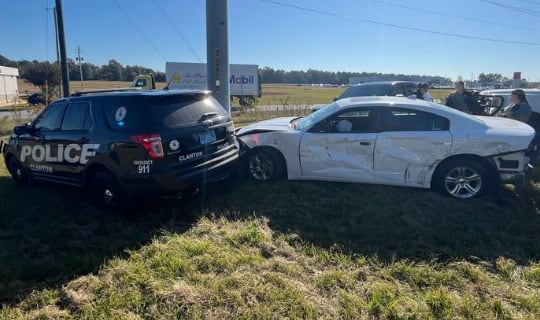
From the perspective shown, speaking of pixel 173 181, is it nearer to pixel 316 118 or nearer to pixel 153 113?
pixel 153 113

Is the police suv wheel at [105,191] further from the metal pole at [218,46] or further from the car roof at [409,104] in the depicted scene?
the metal pole at [218,46]

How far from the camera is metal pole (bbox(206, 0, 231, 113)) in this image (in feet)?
26.0

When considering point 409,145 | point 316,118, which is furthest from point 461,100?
point 316,118

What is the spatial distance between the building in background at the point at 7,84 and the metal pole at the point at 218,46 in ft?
115

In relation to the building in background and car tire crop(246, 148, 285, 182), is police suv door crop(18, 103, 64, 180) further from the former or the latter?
the building in background

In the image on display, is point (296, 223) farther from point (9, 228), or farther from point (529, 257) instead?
point (9, 228)

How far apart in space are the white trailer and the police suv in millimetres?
20379

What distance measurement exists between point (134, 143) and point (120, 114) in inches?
18.1

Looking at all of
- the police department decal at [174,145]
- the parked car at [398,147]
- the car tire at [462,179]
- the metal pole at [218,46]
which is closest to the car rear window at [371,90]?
the metal pole at [218,46]

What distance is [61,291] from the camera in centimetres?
305

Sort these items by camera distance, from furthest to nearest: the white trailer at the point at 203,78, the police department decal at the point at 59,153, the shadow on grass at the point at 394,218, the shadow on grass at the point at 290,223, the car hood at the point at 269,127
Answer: the white trailer at the point at 203,78 → the car hood at the point at 269,127 → the police department decal at the point at 59,153 → the shadow on grass at the point at 394,218 → the shadow on grass at the point at 290,223

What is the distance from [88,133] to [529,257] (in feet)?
17.3

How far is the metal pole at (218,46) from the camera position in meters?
7.94

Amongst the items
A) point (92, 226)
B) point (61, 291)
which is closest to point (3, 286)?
point (61, 291)
